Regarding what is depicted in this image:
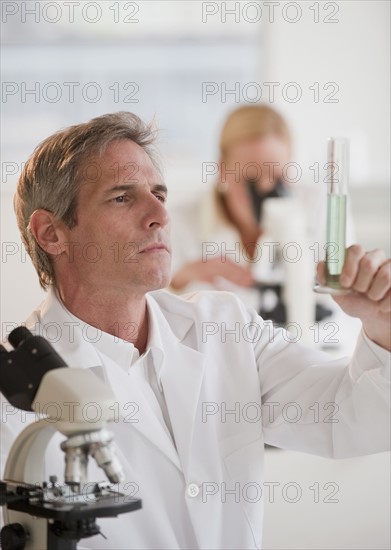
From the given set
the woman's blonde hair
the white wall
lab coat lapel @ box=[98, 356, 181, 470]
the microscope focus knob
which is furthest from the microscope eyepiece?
the white wall

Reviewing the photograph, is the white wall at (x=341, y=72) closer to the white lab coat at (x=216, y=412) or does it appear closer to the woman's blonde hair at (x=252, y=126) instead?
the woman's blonde hair at (x=252, y=126)

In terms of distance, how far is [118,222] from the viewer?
1.53 meters

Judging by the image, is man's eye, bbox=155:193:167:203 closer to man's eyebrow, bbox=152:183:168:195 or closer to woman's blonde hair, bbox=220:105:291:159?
man's eyebrow, bbox=152:183:168:195

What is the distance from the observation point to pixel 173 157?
14.2 feet

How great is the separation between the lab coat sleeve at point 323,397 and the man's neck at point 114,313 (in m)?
0.21

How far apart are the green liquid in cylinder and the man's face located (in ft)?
1.21

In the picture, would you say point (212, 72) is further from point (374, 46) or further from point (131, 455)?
point (131, 455)

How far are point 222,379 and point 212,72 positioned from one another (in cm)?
299

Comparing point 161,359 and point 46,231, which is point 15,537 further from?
point 46,231

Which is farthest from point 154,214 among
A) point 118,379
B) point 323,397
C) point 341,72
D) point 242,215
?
point 341,72

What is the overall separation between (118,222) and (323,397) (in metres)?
0.45

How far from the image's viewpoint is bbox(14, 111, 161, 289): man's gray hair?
1534mm

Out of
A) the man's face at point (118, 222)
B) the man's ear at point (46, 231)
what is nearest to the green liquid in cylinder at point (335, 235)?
the man's face at point (118, 222)

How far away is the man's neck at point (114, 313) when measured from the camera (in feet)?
5.05
